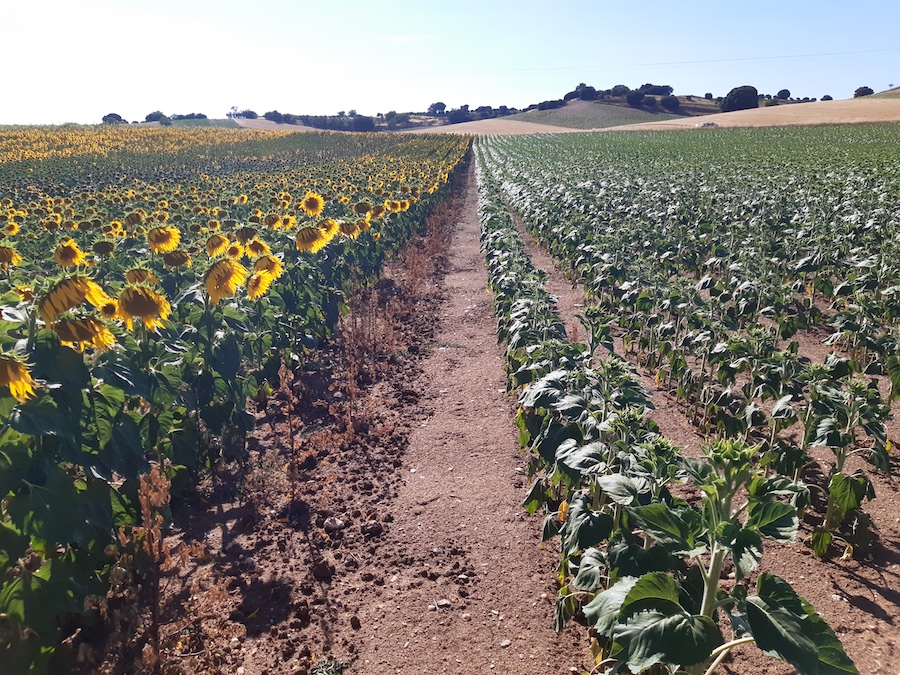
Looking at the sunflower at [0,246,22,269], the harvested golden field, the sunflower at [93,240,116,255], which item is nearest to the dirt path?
the sunflower at [93,240,116,255]

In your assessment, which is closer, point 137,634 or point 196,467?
point 137,634

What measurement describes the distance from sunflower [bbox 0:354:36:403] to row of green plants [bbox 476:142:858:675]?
2.40 metres

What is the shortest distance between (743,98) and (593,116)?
25176mm

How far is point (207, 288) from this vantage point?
15.4 feet

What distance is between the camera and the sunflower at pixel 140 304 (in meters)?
3.76

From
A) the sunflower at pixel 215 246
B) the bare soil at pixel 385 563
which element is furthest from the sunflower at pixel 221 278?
the bare soil at pixel 385 563

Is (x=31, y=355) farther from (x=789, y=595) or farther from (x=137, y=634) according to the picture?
(x=789, y=595)

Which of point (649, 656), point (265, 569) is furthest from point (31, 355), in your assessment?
point (649, 656)

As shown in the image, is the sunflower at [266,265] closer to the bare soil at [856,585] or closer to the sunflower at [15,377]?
the sunflower at [15,377]

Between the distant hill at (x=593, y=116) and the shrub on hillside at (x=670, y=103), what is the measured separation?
4281mm

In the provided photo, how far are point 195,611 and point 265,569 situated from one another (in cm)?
58

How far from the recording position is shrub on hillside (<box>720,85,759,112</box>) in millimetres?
106875

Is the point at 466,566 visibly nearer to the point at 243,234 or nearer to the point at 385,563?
the point at 385,563

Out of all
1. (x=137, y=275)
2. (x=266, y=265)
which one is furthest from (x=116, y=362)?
(x=266, y=265)
